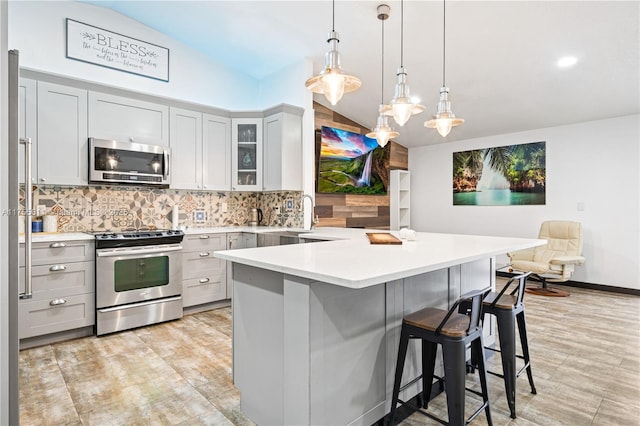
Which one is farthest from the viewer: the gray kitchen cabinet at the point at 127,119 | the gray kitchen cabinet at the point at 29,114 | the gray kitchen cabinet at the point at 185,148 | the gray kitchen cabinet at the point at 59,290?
the gray kitchen cabinet at the point at 185,148

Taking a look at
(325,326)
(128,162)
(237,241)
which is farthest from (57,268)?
(325,326)

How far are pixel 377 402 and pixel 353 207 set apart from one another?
4.13 meters

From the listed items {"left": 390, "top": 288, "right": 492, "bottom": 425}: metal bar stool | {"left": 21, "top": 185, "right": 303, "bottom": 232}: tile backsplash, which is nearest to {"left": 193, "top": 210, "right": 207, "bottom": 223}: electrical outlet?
{"left": 21, "top": 185, "right": 303, "bottom": 232}: tile backsplash

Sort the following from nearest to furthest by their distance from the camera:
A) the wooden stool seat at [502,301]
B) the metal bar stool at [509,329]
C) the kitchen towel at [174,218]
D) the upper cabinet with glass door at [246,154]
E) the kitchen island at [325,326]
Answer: the kitchen island at [325,326], the metal bar stool at [509,329], the wooden stool seat at [502,301], the kitchen towel at [174,218], the upper cabinet with glass door at [246,154]

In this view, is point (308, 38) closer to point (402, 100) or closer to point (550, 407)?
point (402, 100)

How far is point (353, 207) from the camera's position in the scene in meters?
5.86

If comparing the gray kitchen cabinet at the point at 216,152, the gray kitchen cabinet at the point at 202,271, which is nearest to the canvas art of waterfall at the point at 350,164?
the gray kitchen cabinet at the point at 216,152

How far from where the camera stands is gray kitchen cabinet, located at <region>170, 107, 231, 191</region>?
4172 mm

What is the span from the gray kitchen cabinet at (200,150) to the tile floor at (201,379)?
65.3 inches

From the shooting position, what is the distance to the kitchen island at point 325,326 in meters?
1.55

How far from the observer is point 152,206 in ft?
14.0

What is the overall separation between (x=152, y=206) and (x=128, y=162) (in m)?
0.68

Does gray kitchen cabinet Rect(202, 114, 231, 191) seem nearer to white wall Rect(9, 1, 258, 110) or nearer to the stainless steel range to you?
white wall Rect(9, 1, 258, 110)

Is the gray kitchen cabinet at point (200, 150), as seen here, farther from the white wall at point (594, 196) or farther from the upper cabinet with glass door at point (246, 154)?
the white wall at point (594, 196)
